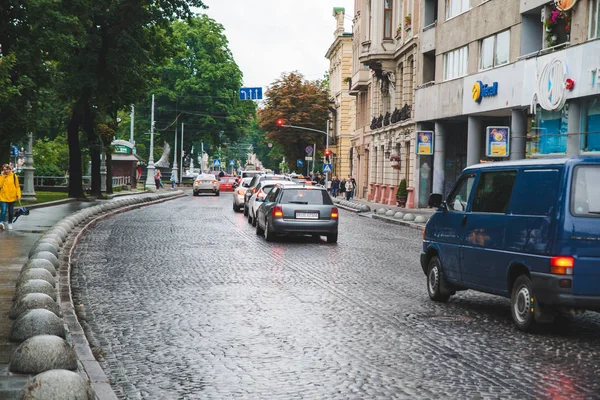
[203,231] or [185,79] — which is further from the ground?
[185,79]

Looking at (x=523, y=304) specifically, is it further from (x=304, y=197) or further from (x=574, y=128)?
(x=574, y=128)

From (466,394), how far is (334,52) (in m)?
92.0

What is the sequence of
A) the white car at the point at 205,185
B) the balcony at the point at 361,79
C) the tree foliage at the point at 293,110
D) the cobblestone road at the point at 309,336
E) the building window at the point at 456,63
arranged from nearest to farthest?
the cobblestone road at the point at 309,336 → the building window at the point at 456,63 → the white car at the point at 205,185 → the balcony at the point at 361,79 → the tree foliage at the point at 293,110

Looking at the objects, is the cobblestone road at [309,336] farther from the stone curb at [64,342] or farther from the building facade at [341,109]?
the building facade at [341,109]

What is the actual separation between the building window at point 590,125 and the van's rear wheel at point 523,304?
17276mm

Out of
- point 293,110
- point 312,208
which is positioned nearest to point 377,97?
A: point 293,110

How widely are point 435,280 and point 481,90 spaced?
2397 centimetres

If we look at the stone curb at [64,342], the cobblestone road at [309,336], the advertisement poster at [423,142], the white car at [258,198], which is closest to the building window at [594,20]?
the white car at [258,198]

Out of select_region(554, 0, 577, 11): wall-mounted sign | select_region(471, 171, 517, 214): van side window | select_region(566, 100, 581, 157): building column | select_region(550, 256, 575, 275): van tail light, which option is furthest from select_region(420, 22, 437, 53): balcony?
select_region(550, 256, 575, 275): van tail light

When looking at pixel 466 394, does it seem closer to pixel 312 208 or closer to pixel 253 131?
pixel 312 208

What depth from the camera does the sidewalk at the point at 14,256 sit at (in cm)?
658

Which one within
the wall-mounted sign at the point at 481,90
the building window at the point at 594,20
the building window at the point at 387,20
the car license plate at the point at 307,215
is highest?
the building window at the point at 387,20

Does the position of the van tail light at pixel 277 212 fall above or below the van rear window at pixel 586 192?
below

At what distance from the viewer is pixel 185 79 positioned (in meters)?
85.4
